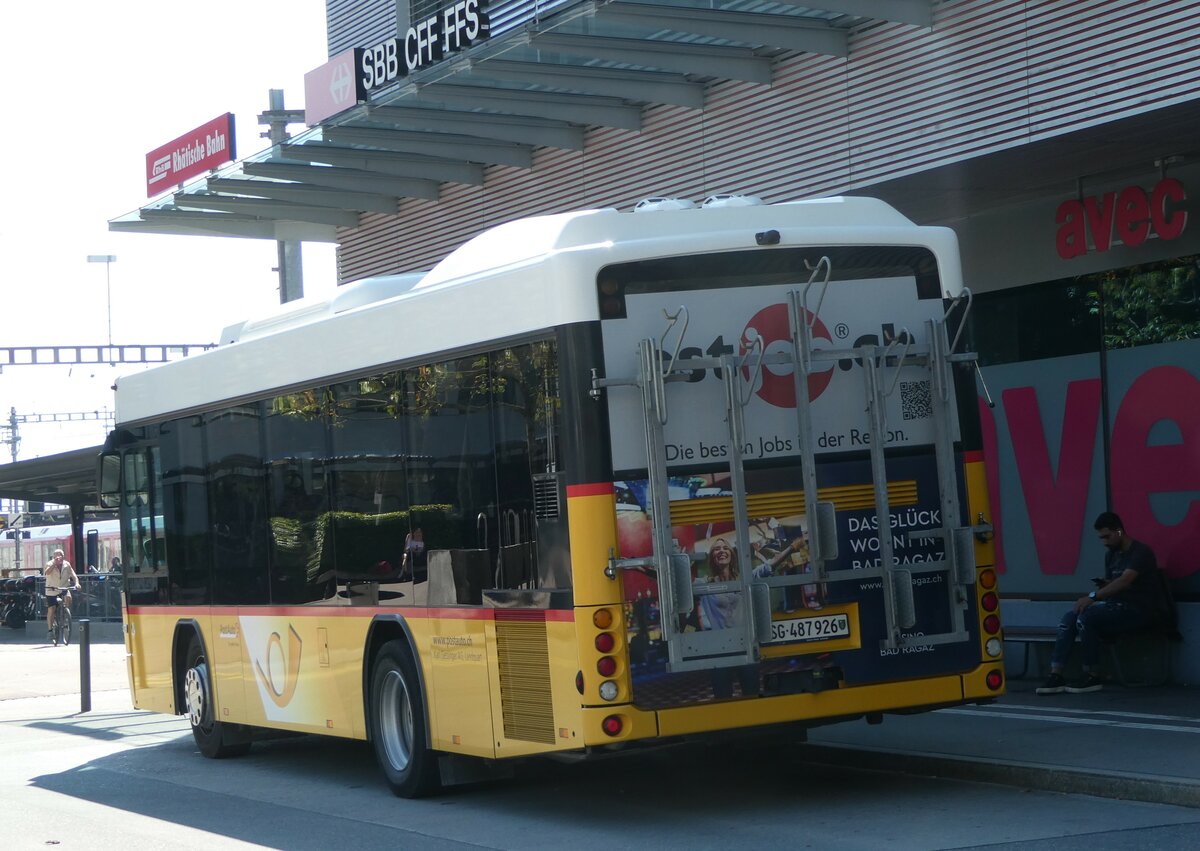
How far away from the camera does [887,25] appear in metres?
14.2

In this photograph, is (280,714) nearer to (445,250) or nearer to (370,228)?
(445,250)

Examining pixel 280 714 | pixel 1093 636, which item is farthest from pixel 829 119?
pixel 280 714

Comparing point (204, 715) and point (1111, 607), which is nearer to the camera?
point (1111, 607)

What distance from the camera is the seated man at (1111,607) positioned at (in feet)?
42.5

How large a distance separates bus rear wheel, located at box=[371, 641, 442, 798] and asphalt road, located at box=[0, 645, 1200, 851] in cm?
16

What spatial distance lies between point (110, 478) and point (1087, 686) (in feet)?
28.9

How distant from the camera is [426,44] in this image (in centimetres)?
1753

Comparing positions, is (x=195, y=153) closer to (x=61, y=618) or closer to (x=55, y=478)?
(x=55, y=478)

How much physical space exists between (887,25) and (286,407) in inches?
239

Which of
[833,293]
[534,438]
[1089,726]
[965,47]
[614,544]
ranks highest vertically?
[965,47]

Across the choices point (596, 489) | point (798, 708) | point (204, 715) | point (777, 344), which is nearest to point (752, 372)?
point (777, 344)

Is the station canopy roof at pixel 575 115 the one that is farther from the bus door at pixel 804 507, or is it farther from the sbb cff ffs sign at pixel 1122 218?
the bus door at pixel 804 507

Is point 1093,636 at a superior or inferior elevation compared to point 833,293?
inferior

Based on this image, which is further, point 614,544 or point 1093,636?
point 1093,636
